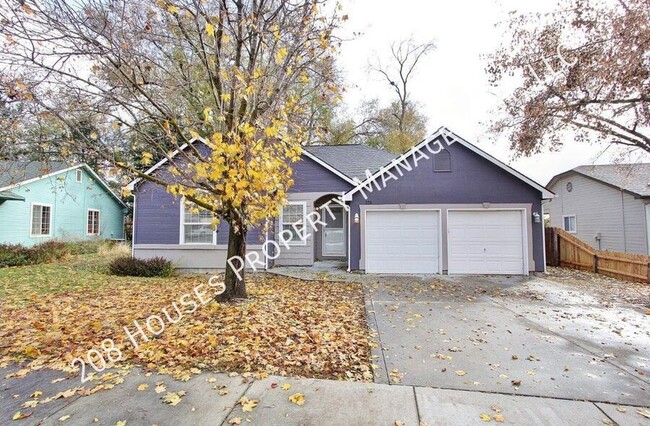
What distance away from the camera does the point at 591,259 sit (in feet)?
39.4

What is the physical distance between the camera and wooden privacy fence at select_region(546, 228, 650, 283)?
9992 mm

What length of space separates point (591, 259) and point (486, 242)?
4.36 metres

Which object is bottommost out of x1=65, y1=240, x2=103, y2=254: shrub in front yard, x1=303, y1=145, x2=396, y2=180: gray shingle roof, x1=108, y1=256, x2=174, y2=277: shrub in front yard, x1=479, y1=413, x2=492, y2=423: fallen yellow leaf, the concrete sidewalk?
x1=479, y1=413, x2=492, y2=423: fallen yellow leaf

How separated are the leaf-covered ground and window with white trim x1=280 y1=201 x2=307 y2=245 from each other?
367 cm

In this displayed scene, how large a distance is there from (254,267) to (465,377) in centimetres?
872

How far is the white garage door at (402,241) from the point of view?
1121cm

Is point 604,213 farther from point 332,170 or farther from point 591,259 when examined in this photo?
point 332,170

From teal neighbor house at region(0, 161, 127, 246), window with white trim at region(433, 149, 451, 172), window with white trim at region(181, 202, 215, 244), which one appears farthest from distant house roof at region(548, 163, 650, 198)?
teal neighbor house at region(0, 161, 127, 246)

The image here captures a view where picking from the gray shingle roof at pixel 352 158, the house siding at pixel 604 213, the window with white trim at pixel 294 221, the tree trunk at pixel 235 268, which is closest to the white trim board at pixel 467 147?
the gray shingle roof at pixel 352 158

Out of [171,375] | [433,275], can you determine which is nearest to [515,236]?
[433,275]

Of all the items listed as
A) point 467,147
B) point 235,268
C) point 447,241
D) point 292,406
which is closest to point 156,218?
point 235,268

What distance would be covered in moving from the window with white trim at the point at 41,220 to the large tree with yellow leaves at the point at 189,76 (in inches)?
561

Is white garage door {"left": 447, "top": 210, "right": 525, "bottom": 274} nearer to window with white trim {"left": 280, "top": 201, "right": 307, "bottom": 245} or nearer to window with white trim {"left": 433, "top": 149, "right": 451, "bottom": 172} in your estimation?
window with white trim {"left": 433, "top": 149, "right": 451, "bottom": 172}

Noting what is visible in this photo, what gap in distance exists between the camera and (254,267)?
11539mm
